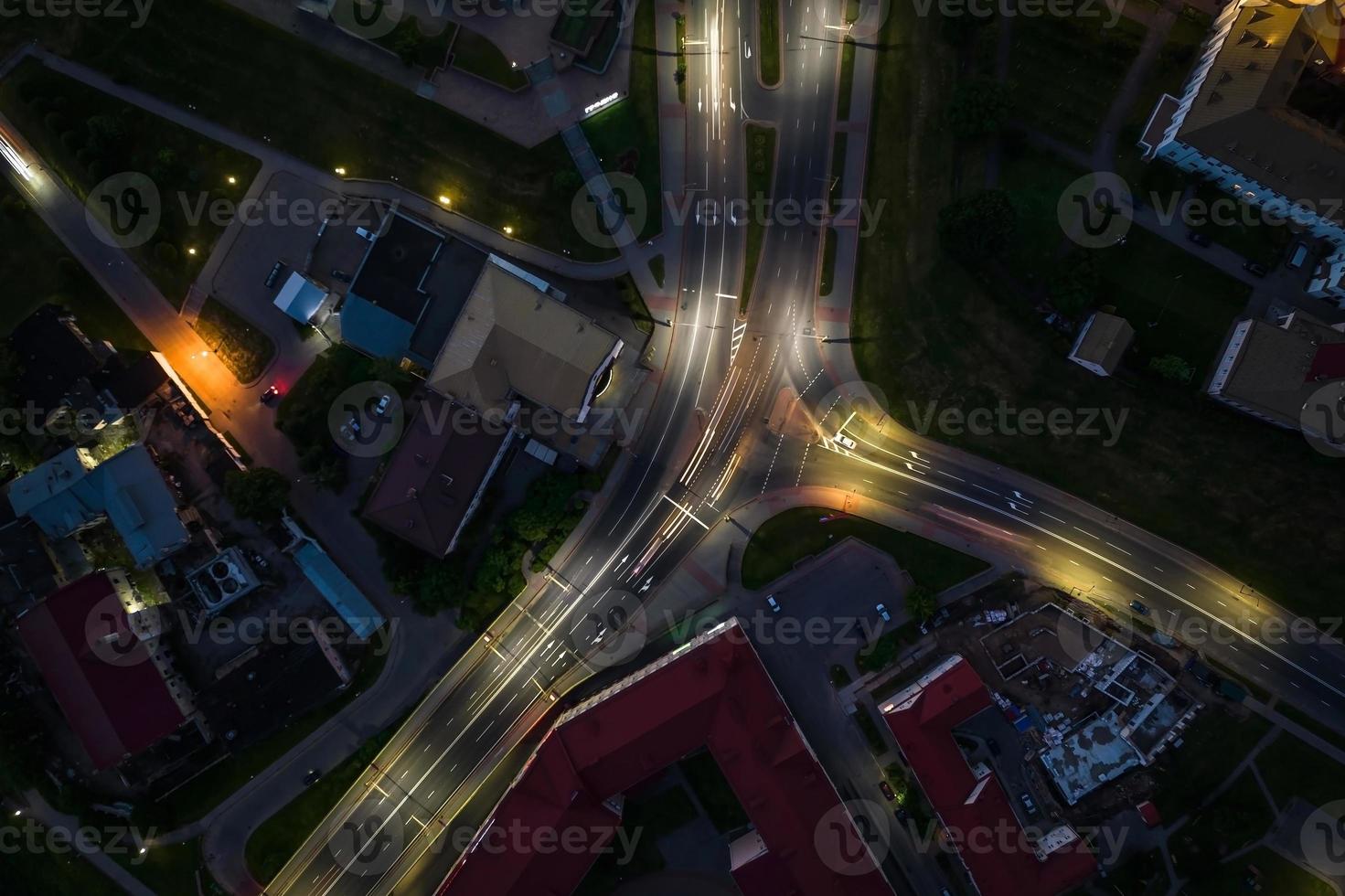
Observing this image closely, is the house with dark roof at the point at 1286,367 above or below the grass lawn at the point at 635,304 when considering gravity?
above

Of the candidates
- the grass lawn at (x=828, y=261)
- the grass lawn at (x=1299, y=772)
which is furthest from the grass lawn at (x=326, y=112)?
the grass lawn at (x=1299, y=772)

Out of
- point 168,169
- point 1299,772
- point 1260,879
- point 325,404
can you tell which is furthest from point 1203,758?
point 168,169
